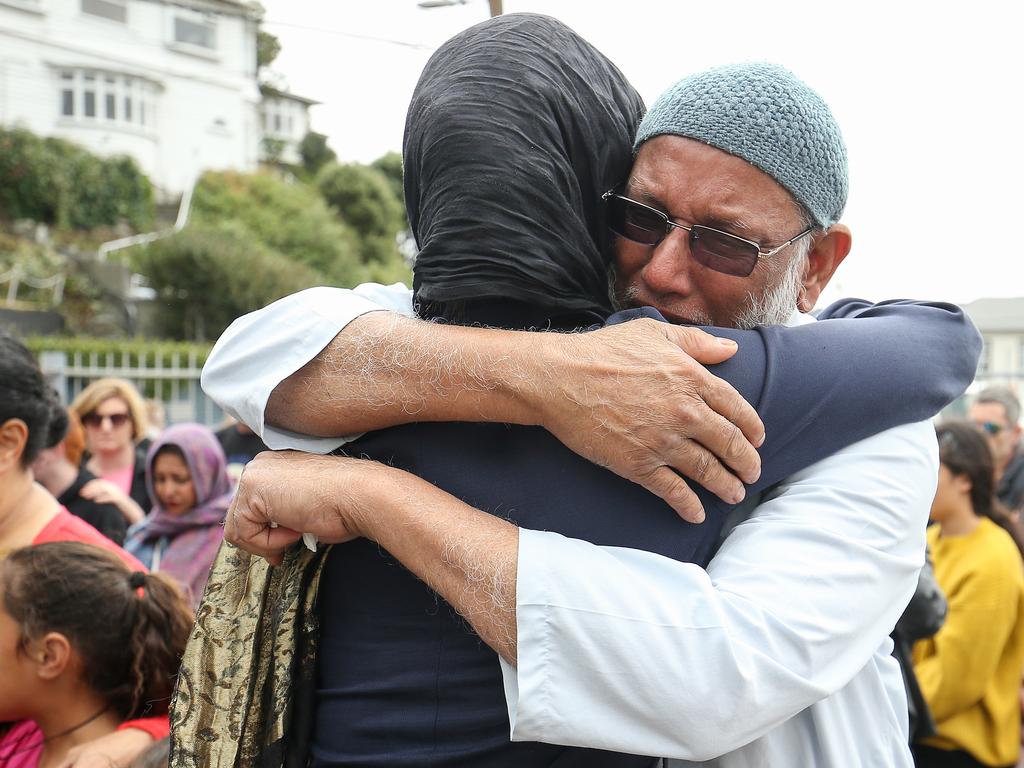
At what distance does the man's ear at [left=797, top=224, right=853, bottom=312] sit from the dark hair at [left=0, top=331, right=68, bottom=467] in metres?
2.29

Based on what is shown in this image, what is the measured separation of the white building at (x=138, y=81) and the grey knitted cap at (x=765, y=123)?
126ft

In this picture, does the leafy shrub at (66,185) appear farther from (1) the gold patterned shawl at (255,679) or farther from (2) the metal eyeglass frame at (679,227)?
(2) the metal eyeglass frame at (679,227)

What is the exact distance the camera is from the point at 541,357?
1229mm

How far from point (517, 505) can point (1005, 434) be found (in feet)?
22.2

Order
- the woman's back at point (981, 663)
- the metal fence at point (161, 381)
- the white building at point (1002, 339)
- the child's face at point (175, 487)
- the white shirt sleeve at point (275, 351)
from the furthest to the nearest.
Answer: the metal fence at point (161, 381)
the white building at point (1002, 339)
the child's face at point (175, 487)
the woman's back at point (981, 663)
the white shirt sleeve at point (275, 351)

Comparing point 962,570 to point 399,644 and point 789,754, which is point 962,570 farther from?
point 399,644

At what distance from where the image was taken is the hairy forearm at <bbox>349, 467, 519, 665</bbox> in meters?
1.18

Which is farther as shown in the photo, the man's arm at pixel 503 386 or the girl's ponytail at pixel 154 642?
the girl's ponytail at pixel 154 642

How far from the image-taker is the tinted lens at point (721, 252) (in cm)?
155

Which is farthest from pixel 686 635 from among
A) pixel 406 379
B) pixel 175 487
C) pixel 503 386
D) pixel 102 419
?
pixel 102 419

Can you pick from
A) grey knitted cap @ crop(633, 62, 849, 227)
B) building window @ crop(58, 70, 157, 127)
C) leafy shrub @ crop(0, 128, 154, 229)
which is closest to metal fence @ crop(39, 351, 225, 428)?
grey knitted cap @ crop(633, 62, 849, 227)

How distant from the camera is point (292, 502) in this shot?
137cm

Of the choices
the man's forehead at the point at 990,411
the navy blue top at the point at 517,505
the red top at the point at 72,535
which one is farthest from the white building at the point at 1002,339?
the navy blue top at the point at 517,505

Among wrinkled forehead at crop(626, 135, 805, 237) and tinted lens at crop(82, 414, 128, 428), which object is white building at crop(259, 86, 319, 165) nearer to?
tinted lens at crop(82, 414, 128, 428)
